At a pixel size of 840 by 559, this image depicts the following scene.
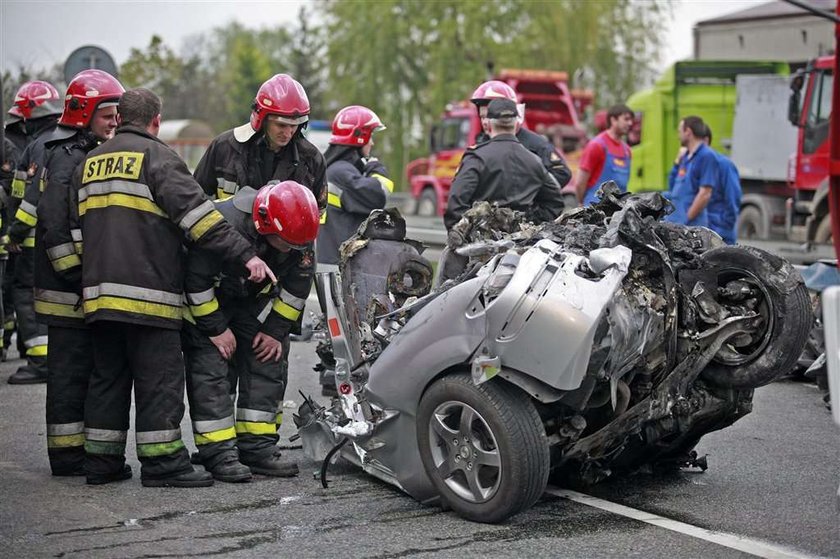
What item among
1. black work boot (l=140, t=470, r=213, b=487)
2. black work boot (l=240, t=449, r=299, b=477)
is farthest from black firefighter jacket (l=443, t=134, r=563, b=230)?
black work boot (l=140, t=470, r=213, b=487)

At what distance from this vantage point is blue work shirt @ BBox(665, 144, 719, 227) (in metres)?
10.9

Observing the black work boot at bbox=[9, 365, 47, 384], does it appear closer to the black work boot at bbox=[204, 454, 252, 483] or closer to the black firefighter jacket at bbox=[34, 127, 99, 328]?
the black firefighter jacket at bbox=[34, 127, 99, 328]

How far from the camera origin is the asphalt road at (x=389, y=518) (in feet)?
16.2

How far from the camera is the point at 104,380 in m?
6.04

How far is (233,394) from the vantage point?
21.6 feet

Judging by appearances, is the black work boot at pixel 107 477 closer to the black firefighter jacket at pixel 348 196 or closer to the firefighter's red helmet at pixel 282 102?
the firefighter's red helmet at pixel 282 102

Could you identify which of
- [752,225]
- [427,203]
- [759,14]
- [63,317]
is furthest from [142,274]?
[427,203]

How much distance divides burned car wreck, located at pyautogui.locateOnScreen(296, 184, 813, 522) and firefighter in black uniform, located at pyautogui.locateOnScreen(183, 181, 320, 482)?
33 centimetres

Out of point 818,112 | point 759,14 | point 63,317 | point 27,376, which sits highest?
point 759,14

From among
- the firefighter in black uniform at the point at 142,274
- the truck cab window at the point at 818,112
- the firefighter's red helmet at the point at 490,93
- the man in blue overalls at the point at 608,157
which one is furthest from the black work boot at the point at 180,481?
the truck cab window at the point at 818,112

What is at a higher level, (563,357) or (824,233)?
(824,233)

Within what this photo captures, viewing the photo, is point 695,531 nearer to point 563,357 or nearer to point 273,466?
point 563,357

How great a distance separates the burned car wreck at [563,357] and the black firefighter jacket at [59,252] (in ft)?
4.39

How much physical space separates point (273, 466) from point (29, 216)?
3183 mm
